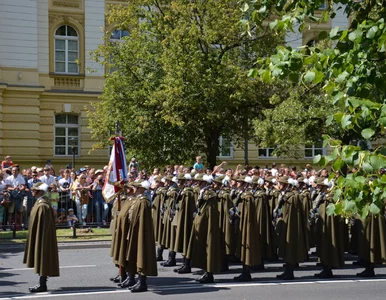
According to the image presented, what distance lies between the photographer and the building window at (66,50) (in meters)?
31.6

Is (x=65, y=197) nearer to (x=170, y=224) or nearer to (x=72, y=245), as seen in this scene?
(x=72, y=245)

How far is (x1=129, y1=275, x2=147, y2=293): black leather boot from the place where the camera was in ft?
34.8

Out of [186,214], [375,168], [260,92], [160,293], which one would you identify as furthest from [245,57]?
[375,168]

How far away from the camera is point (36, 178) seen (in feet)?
60.3

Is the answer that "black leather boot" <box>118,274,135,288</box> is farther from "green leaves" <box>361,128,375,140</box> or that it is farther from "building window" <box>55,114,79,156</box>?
"building window" <box>55,114,79,156</box>

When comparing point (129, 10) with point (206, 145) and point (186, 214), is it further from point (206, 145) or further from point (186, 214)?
point (186, 214)

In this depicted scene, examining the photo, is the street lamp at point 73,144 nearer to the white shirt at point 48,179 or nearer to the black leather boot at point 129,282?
the white shirt at point 48,179

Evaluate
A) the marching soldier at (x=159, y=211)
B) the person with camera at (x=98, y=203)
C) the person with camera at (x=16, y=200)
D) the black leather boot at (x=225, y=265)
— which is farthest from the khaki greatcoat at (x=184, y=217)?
the person with camera at (x=16, y=200)

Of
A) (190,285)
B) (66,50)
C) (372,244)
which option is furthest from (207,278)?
(66,50)

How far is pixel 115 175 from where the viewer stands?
1211 cm

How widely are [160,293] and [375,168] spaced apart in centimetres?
683

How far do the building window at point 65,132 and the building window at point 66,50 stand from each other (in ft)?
7.41

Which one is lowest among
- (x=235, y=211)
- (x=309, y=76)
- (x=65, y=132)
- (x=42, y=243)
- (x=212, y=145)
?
(x=42, y=243)

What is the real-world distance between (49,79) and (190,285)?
21.5m
